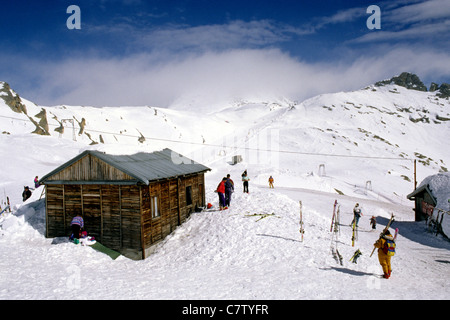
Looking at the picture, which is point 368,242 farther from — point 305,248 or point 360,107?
point 360,107

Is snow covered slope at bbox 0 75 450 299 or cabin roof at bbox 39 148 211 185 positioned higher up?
cabin roof at bbox 39 148 211 185

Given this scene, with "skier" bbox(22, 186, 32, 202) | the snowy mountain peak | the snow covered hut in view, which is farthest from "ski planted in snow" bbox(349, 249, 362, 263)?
the snowy mountain peak

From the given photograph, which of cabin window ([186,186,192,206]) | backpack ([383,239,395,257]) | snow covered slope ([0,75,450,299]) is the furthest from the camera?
cabin window ([186,186,192,206])

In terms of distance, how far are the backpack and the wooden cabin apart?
10.8m

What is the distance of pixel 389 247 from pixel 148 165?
42.7 feet

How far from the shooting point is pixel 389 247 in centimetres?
1042

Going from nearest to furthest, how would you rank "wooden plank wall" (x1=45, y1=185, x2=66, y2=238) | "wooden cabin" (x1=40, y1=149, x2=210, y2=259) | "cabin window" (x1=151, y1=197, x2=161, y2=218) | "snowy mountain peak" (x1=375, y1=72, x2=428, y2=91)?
"wooden cabin" (x1=40, y1=149, x2=210, y2=259), "cabin window" (x1=151, y1=197, x2=161, y2=218), "wooden plank wall" (x1=45, y1=185, x2=66, y2=238), "snowy mountain peak" (x1=375, y1=72, x2=428, y2=91)

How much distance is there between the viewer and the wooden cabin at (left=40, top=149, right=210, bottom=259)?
14.8 m

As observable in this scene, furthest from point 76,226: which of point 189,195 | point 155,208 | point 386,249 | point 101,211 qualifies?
point 386,249

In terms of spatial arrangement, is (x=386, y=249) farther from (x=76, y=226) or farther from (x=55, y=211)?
(x=55, y=211)

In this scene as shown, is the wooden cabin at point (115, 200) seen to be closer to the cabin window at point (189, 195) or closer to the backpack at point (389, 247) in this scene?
the cabin window at point (189, 195)

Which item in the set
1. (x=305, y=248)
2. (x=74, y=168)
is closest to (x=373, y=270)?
(x=305, y=248)

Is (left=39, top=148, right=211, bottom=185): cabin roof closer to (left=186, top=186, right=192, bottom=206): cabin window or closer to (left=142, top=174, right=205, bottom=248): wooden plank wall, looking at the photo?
(left=142, top=174, right=205, bottom=248): wooden plank wall
